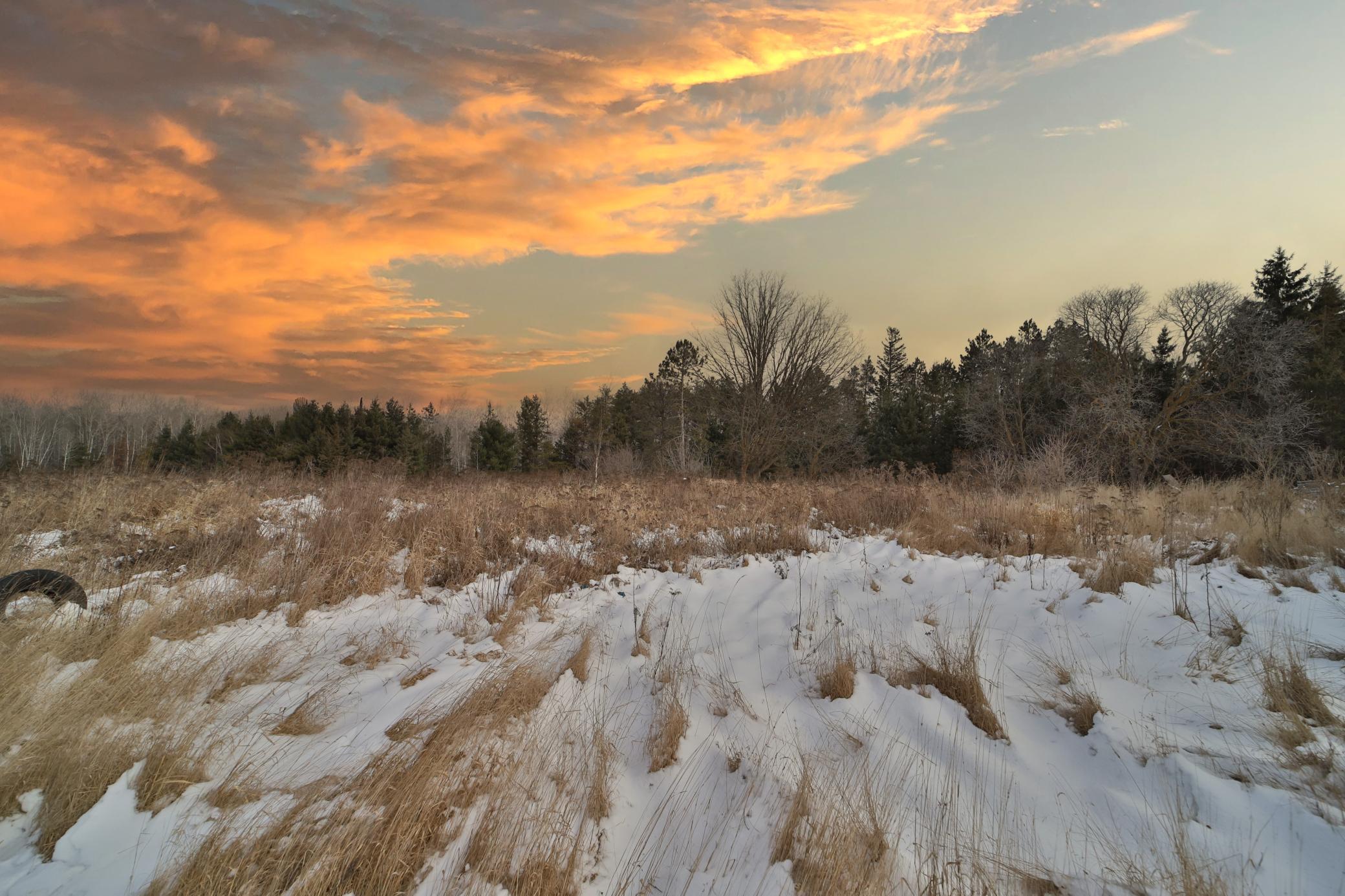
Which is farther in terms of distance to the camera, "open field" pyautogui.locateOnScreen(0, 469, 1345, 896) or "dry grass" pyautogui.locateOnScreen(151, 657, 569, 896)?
"open field" pyautogui.locateOnScreen(0, 469, 1345, 896)

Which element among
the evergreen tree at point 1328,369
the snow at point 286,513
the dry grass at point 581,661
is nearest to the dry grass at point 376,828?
the dry grass at point 581,661

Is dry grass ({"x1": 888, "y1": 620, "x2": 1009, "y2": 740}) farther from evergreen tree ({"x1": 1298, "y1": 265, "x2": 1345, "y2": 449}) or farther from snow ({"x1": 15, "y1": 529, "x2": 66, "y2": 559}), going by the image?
evergreen tree ({"x1": 1298, "y1": 265, "x2": 1345, "y2": 449})

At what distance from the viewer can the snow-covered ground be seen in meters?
2.36

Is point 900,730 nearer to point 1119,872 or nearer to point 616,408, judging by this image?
point 1119,872

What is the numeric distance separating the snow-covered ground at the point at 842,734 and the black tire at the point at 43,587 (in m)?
0.24

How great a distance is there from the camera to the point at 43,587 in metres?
4.07

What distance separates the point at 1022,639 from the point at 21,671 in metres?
6.62

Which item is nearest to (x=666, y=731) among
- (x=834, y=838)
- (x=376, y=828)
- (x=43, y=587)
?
(x=834, y=838)

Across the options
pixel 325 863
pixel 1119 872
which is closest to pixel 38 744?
pixel 325 863

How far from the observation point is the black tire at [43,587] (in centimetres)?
384

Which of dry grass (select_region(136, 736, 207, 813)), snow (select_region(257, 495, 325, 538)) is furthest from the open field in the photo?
snow (select_region(257, 495, 325, 538))

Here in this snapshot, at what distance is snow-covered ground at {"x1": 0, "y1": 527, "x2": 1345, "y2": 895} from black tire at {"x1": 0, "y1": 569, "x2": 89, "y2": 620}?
244 mm

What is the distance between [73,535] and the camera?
6684 mm

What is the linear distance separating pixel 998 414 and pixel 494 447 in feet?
100
